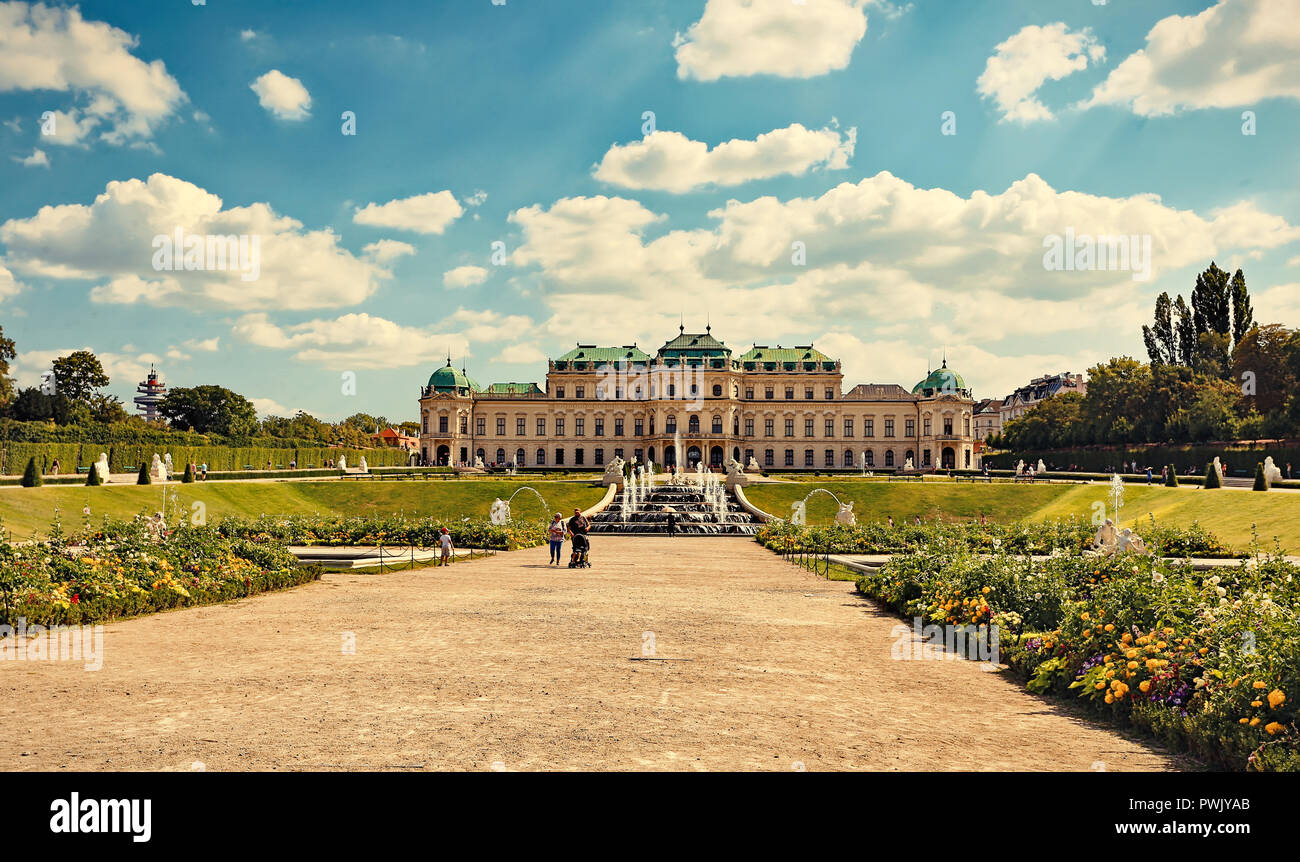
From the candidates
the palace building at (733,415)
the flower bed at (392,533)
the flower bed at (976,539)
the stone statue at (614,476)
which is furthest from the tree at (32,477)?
the palace building at (733,415)

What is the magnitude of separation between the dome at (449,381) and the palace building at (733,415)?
0.16 meters

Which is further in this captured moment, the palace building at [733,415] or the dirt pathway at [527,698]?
the palace building at [733,415]

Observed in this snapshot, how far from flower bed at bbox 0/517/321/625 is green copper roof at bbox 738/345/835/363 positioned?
8781cm

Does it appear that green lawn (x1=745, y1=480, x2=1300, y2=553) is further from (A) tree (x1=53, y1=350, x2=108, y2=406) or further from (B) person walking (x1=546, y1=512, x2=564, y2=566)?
(A) tree (x1=53, y1=350, x2=108, y2=406)

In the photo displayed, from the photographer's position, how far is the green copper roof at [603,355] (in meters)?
104

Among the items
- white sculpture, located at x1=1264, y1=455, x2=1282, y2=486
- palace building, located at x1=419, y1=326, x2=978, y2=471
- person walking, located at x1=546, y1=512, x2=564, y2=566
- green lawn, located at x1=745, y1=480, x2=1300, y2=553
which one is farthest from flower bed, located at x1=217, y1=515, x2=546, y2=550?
palace building, located at x1=419, y1=326, x2=978, y2=471

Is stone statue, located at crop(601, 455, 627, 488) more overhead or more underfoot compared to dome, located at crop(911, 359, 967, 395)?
more underfoot

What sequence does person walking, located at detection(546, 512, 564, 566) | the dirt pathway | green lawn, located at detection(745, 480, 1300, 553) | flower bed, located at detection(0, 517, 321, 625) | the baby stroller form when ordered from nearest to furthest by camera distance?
the dirt pathway < flower bed, located at detection(0, 517, 321, 625) < the baby stroller < person walking, located at detection(546, 512, 564, 566) < green lawn, located at detection(745, 480, 1300, 553)

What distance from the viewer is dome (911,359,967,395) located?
102 meters

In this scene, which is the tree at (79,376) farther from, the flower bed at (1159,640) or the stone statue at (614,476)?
the flower bed at (1159,640)
